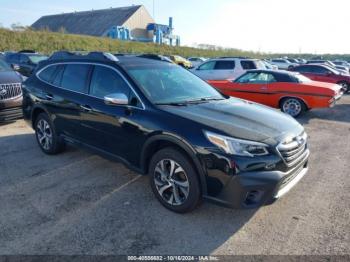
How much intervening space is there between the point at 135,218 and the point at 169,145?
91cm

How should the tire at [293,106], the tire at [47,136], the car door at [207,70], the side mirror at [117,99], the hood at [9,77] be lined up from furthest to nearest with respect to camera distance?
the car door at [207,70], the tire at [293,106], the hood at [9,77], the tire at [47,136], the side mirror at [117,99]

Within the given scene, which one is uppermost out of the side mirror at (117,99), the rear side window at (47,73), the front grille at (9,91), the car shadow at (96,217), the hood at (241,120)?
the rear side window at (47,73)

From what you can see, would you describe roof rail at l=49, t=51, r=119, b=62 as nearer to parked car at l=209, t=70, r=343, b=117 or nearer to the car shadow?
the car shadow

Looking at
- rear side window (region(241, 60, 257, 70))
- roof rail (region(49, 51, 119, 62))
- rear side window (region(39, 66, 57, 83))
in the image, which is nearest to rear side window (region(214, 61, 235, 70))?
rear side window (region(241, 60, 257, 70))

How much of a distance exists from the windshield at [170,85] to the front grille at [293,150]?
4.45 ft

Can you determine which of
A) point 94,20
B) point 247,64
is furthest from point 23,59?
point 94,20

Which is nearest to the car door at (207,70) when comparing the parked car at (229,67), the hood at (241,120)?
the parked car at (229,67)

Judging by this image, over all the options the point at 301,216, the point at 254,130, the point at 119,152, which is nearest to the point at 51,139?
the point at 119,152

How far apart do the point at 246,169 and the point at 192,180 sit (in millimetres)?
596

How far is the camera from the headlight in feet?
10.0

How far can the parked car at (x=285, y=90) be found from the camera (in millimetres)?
9086

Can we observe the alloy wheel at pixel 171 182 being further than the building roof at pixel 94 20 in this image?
No

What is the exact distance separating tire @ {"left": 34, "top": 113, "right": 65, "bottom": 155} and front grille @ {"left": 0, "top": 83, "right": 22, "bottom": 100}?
2.19 metres

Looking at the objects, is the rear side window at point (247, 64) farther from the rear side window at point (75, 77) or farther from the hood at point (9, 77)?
the rear side window at point (75, 77)
